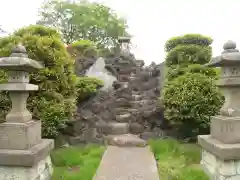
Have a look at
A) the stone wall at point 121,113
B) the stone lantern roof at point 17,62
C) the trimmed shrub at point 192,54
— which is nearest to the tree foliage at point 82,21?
the stone wall at point 121,113

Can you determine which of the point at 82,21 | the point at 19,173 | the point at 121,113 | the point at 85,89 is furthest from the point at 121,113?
the point at 82,21

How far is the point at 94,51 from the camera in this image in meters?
13.6

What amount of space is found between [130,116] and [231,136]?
4.34 meters

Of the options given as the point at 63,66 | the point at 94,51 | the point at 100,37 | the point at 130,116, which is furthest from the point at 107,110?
the point at 100,37

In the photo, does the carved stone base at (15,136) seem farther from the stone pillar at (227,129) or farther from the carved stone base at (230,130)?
the carved stone base at (230,130)

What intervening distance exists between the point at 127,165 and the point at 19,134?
2120mm

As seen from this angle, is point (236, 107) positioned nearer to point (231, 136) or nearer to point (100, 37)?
point (231, 136)

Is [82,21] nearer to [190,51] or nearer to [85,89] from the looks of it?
[85,89]

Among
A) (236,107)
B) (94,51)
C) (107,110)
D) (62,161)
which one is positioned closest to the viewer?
(236,107)

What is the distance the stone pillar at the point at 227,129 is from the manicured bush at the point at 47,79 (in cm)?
295

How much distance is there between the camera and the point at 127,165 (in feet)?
15.9

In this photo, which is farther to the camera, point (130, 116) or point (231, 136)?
point (130, 116)

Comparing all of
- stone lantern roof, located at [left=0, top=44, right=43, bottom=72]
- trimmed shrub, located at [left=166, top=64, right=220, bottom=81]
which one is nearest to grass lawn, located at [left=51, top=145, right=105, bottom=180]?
stone lantern roof, located at [left=0, top=44, right=43, bottom=72]

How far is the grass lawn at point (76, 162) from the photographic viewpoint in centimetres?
426
